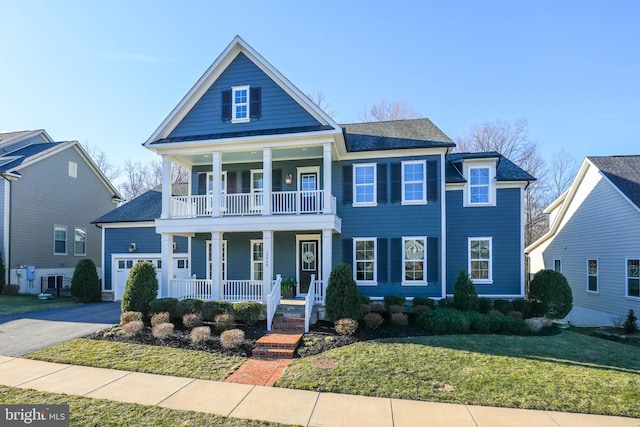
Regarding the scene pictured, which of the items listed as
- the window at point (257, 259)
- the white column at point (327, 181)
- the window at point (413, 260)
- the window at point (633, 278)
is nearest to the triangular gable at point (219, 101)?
the white column at point (327, 181)

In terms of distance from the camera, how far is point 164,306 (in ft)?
38.2

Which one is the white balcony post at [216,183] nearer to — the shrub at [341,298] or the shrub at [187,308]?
the shrub at [187,308]

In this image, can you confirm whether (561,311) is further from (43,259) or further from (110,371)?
(43,259)

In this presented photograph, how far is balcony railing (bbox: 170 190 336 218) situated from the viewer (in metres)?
13.3

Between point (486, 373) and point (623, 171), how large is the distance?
44.6 feet

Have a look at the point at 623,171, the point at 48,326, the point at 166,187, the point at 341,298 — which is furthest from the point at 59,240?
the point at 623,171

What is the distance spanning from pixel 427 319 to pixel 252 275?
24.6 feet

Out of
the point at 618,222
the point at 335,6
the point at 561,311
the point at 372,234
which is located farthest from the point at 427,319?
the point at 335,6

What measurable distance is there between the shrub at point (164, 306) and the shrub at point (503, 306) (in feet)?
37.2

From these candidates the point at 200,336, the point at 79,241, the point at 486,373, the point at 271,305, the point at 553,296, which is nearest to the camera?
the point at 486,373

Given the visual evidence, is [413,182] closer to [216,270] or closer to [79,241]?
[216,270]

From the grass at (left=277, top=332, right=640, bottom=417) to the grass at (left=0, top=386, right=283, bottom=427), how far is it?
1877 millimetres

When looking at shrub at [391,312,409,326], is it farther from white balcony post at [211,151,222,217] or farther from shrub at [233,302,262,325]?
white balcony post at [211,151,222,217]

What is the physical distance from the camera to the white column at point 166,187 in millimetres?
13453
